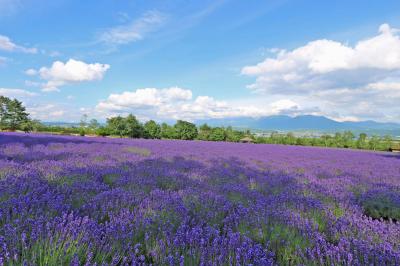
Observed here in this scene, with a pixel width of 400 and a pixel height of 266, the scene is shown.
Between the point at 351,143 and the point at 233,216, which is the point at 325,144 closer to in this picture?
the point at 351,143

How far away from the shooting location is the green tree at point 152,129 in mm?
28203

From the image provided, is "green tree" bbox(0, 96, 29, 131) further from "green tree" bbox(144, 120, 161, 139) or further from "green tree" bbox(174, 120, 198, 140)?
"green tree" bbox(174, 120, 198, 140)

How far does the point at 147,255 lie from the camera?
69.7 inches

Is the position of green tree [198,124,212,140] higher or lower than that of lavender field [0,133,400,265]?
higher

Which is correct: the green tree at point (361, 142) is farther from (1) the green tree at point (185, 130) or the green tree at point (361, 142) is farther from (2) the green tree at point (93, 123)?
(2) the green tree at point (93, 123)

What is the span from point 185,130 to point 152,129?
370cm

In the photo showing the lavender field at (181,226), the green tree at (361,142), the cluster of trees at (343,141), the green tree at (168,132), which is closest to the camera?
the lavender field at (181,226)

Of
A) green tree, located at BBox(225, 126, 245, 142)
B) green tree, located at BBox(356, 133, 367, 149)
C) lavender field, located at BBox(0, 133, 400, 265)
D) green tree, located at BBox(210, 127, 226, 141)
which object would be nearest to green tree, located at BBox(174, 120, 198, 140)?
green tree, located at BBox(210, 127, 226, 141)

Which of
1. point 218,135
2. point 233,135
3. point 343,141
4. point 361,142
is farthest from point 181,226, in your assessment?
point 343,141

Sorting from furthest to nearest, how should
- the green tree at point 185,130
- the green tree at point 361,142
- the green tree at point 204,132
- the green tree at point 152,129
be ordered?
the green tree at point 204,132 → the green tree at point 185,130 → the green tree at point 152,129 → the green tree at point 361,142

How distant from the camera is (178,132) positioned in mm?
28484

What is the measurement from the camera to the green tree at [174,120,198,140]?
93.0ft

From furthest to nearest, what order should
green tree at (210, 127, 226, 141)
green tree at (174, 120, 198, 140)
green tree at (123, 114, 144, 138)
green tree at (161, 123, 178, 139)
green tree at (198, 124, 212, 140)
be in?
green tree at (210, 127, 226, 141)
green tree at (198, 124, 212, 140)
green tree at (161, 123, 178, 139)
green tree at (174, 120, 198, 140)
green tree at (123, 114, 144, 138)

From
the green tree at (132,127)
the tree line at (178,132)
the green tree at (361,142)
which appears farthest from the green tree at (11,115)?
the green tree at (361,142)
